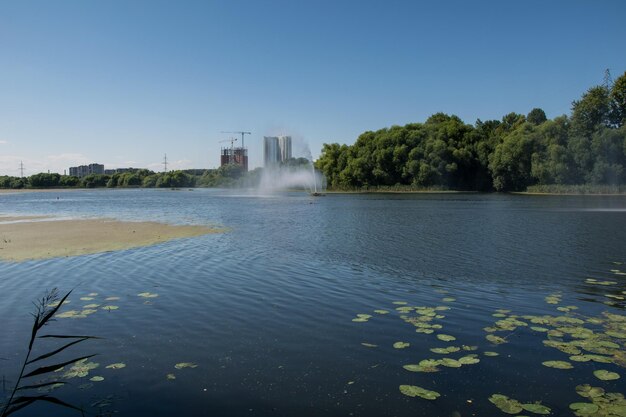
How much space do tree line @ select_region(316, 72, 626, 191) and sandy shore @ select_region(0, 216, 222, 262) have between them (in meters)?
85.6

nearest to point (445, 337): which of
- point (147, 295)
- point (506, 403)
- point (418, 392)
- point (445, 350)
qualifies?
point (445, 350)

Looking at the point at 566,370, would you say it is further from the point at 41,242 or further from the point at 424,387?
Answer: the point at 41,242

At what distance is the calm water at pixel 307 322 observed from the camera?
25.2 feet

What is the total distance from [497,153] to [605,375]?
114m

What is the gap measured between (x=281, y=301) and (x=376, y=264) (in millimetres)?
7312

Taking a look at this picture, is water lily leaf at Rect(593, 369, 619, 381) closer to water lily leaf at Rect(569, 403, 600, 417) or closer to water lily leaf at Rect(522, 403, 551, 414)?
water lily leaf at Rect(569, 403, 600, 417)

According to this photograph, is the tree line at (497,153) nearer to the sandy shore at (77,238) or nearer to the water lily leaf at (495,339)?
the sandy shore at (77,238)

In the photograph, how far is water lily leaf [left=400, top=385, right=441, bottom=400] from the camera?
24.7 ft

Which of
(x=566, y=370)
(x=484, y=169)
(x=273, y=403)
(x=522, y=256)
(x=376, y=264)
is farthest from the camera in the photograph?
(x=484, y=169)

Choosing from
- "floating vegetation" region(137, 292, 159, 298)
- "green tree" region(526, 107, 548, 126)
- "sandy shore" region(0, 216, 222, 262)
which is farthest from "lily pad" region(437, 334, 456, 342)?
"green tree" region(526, 107, 548, 126)

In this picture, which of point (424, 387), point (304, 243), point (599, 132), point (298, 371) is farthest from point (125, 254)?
point (599, 132)

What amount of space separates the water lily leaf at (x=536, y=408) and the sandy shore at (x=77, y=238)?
21796mm

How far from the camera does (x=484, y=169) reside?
126500mm

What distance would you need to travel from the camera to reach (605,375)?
26.7ft
